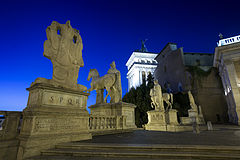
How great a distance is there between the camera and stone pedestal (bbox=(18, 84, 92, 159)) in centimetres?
302

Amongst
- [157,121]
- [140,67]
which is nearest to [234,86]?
[157,121]

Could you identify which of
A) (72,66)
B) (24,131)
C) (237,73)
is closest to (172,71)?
(237,73)

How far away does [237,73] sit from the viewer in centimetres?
1411

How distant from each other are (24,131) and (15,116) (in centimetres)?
49

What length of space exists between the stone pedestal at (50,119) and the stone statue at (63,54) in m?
0.40

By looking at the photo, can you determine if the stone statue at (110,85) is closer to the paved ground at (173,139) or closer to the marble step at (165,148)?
the paved ground at (173,139)

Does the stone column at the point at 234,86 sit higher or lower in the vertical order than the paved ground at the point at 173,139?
higher

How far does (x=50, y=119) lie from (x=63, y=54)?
2.28 meters

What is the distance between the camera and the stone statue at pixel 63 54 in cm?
425

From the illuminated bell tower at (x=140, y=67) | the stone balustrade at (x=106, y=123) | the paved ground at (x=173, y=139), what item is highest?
the illuminated bell tower at (x=140, y=67)

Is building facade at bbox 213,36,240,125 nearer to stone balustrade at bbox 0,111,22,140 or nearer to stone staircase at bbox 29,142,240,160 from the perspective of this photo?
stone staircase at bbox 29,142,240,160

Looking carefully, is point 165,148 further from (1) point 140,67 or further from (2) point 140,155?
(1) point 140,67

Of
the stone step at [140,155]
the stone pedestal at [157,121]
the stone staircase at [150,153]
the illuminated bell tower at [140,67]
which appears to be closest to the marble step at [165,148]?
the stone staircase at [150,153]

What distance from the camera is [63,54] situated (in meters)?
4.57
